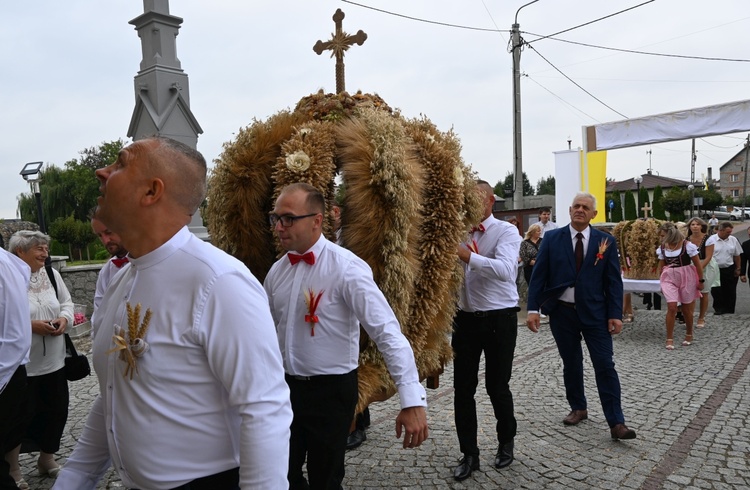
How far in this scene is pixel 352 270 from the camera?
3.05 metres

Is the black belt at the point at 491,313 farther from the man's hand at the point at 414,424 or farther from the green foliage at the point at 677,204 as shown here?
the green foliage at the point at 677,204

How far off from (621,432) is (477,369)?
4.89ft

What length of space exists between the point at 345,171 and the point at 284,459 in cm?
205

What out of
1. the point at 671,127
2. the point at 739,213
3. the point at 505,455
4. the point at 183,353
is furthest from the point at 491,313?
the point at 739,213

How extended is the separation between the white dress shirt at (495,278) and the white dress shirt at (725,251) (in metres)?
8.87

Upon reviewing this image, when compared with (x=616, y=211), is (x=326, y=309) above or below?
below

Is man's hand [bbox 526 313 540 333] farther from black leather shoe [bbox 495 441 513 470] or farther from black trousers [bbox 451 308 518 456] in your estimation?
black leather shoe [bbox 495 441 513 470]

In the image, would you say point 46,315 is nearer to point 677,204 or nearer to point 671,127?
point 671,127

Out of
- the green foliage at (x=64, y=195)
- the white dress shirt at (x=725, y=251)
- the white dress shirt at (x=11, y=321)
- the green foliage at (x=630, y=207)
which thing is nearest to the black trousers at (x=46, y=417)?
the white dress shirt at (x=11, y=321)

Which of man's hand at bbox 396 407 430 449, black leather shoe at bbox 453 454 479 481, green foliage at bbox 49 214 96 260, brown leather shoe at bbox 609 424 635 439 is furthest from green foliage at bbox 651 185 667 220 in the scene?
man's hand at bbox 396 407 430 449

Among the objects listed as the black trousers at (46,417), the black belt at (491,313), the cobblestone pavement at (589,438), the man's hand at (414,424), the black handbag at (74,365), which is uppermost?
the black belt at (491,313)

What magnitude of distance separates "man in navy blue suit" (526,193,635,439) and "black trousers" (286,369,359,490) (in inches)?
107

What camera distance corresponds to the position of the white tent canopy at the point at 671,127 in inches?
456

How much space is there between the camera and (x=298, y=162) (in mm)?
3328
